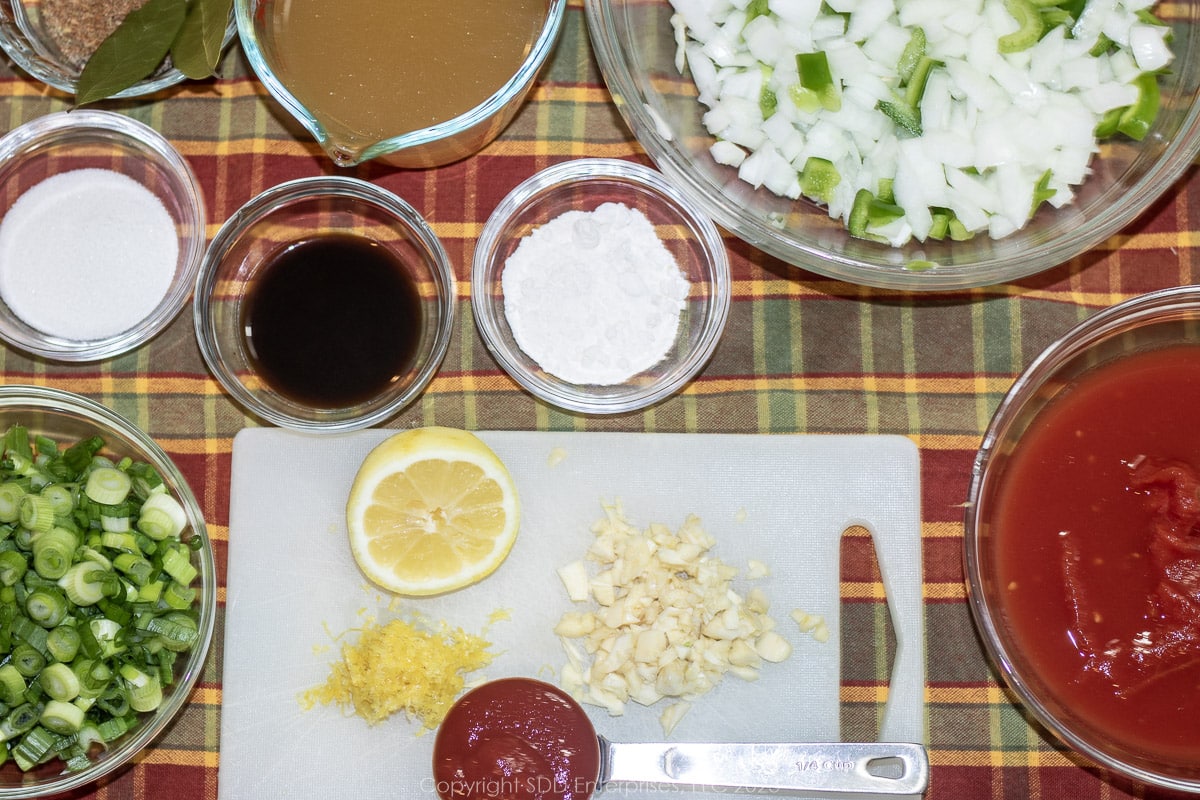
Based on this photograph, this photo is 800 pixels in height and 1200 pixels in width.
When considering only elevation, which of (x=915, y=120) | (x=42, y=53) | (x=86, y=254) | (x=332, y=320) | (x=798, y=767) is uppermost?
(x=42, y=53)

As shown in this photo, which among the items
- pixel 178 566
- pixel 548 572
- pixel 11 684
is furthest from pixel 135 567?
pixel 548 572

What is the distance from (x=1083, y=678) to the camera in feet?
6.40

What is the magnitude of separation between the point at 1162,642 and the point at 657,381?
107 centimetres

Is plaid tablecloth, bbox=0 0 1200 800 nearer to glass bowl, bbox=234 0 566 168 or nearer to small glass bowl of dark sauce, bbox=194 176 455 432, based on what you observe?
small glass bowl of dark sauce, bbox=194 176 455 432

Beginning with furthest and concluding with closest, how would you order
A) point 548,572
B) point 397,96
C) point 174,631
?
1. point 548,572
2. point 174,631
3. point 397,96

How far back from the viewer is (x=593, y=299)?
215cm

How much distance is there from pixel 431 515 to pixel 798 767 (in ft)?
2.85

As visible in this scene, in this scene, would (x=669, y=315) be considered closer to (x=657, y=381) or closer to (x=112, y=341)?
(x=657, y=381)

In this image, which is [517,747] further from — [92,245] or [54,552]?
[92,245]

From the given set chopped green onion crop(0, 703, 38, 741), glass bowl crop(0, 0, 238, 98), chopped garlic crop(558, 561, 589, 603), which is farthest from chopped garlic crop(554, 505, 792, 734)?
glass bowl crop(0, 0, 238, 98)

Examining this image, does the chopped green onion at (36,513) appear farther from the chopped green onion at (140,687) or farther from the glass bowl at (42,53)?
the glass bowl at (42,53)

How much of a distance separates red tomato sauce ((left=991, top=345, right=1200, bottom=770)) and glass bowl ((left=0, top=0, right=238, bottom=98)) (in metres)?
1.87

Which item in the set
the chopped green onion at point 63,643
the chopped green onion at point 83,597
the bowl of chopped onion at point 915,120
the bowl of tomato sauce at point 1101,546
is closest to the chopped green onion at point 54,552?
the chopped green onion at point 83,597

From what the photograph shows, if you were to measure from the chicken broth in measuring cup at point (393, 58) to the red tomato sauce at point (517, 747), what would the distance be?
3.67ft
